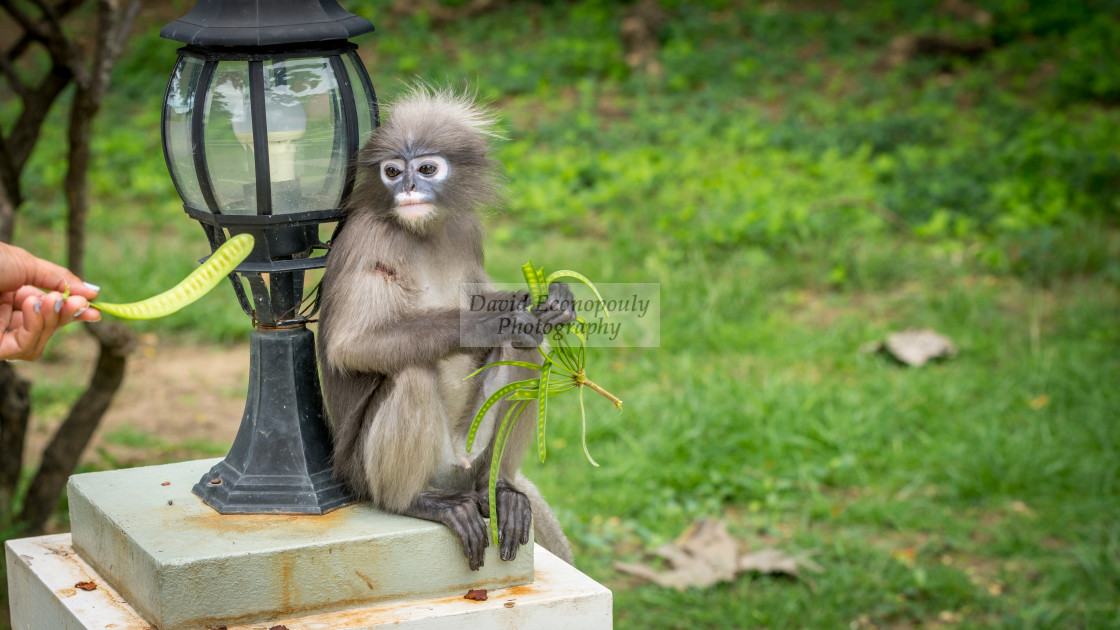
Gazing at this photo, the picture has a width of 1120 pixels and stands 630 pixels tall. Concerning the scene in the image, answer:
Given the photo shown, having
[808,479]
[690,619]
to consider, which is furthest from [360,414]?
[808,479]

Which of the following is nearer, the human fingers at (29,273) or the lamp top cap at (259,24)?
the lamp top cap at (259,24)

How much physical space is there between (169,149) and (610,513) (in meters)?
2.90

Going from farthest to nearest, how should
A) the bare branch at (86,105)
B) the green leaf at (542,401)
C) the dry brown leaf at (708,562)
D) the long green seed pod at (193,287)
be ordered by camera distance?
the dry brown leaf at (708,562), the bare branch at (86,105), the green leaf at (542,401), the long green seed pod at (193,287)

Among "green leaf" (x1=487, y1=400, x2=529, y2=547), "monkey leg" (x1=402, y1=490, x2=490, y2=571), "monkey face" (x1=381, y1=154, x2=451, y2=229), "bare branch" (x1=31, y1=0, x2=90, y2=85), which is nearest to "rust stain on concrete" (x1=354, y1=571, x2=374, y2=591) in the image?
"monkey leg" (x1=402, y1=490, x2=490, y2=571)

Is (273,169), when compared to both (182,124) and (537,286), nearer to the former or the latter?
(182,124)

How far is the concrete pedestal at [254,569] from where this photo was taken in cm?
246

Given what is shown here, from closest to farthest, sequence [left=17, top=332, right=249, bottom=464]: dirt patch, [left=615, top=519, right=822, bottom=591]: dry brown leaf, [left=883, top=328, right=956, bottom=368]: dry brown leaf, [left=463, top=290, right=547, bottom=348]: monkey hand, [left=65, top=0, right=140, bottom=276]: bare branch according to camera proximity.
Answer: [left=463, top=290, right=547, bottom=348]: monkey hand → [left=65, top=0, right=140, bottom=276]: bare branch → [left=615, top=519, right=822, bottom=591]: dry brown leaf → [left=17, top=332, right=249, bottom=464]: dirt patch → [left=883, top=328, right=956, bottom=368]: dry brown leaf

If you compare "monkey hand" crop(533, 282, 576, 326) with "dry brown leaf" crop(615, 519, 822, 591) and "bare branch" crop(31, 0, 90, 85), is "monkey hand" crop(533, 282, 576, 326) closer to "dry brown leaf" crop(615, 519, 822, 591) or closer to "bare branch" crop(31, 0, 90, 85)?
"dry brown leaf" crop(615, 519, 822, 591)

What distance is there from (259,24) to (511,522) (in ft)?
4.29

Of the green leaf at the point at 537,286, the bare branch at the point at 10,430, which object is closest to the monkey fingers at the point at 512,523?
the green leaf at the point at 537,286

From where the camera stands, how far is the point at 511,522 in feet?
8.97

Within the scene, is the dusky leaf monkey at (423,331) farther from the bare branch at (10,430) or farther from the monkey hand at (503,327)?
the bare branch at (10,430)

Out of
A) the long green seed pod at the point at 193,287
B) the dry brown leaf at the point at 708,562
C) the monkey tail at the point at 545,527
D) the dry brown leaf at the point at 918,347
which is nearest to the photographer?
the long green seed pod at the point at 193,287

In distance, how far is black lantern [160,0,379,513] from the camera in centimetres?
256
